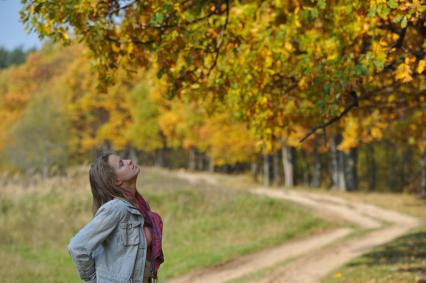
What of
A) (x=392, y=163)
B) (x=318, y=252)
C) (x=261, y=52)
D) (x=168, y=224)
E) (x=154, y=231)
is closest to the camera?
(x=154, y=231)

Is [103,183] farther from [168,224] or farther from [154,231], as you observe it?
[168,224]

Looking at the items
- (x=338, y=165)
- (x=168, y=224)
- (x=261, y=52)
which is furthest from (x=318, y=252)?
(x=338, y=165)

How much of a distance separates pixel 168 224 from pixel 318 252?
551cm

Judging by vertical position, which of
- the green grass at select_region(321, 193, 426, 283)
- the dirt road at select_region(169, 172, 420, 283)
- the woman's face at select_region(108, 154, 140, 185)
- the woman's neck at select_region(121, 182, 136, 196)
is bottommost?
the dirt road at select_region(169, 172, 420, 283)

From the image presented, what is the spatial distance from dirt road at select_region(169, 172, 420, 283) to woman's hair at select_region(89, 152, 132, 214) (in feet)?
A: 24.2

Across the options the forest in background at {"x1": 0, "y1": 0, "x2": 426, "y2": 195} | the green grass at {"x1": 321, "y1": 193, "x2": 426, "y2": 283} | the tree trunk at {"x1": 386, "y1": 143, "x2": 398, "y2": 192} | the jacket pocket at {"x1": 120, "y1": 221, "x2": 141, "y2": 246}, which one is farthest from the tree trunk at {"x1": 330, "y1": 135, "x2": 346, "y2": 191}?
the jacket pocket at {"x1": 120, "y1": 221, "x2": 141, "y2": 246}

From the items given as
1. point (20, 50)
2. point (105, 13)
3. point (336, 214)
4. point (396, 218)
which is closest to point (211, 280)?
point (105, 13)

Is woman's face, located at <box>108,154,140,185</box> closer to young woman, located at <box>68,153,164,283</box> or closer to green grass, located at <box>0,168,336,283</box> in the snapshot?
young woman, located at <box>68,153,164,283</box>

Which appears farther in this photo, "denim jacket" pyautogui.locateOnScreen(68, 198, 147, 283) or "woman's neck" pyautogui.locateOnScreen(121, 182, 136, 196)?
"woman's neck" pyautogui.locateOnScreen(121, 182, 136, 196)

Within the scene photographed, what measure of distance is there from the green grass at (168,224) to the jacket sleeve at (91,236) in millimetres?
7460

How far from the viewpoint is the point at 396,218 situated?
23.8 m

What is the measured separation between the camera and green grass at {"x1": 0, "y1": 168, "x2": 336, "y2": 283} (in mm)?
13344

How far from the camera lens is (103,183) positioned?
4316mm

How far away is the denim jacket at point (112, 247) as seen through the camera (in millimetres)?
4109
